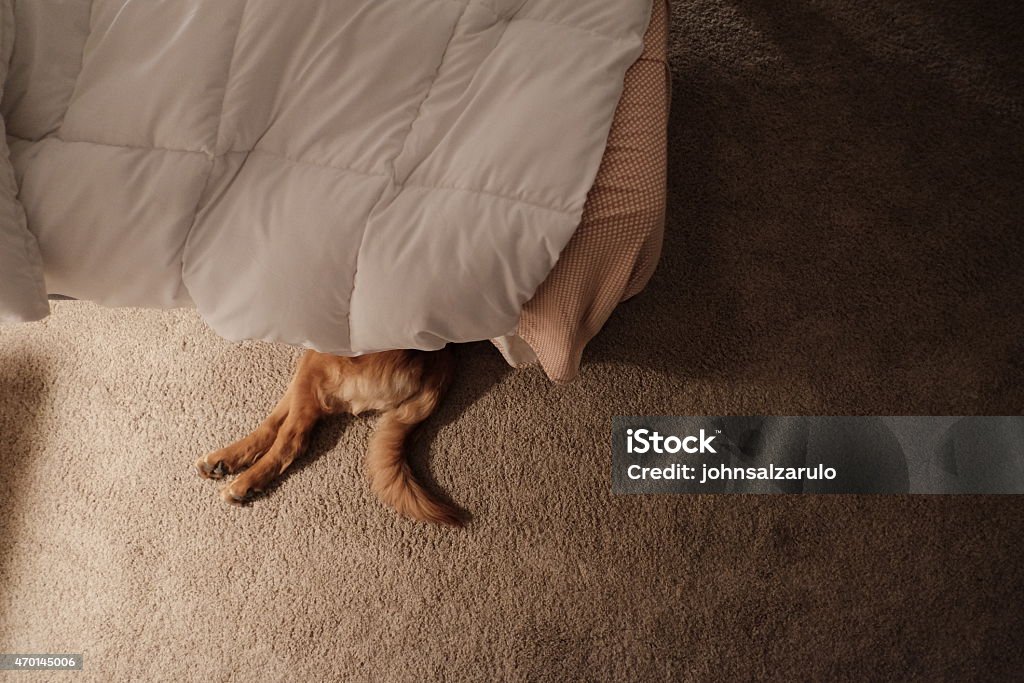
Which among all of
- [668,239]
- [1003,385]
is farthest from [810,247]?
[1003,385]

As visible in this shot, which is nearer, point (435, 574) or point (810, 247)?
point (435, 574)

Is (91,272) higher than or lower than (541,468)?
higher

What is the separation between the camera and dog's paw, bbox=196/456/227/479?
4.38 ft

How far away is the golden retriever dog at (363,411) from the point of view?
3.90ft

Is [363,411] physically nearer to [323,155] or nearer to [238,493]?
[238,493]

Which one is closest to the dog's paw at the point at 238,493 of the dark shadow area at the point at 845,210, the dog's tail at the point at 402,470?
the dog's tail at the point at 402,470

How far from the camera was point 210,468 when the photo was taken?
134cm

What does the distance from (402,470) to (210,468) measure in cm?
38

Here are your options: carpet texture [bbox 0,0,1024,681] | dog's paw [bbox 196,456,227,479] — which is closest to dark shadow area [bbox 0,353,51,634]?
carpet texture [bbox 0,0,1024,681]

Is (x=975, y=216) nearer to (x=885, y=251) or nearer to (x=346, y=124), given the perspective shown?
(x=885, y=251)

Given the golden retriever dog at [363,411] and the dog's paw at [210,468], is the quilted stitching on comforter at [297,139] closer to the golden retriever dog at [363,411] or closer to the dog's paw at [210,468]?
the golden retriever dog at [363,411]

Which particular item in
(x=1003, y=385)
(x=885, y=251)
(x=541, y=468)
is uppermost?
(x=885, y=251)

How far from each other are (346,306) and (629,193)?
410mm

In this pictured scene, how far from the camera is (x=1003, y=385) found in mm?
1289
